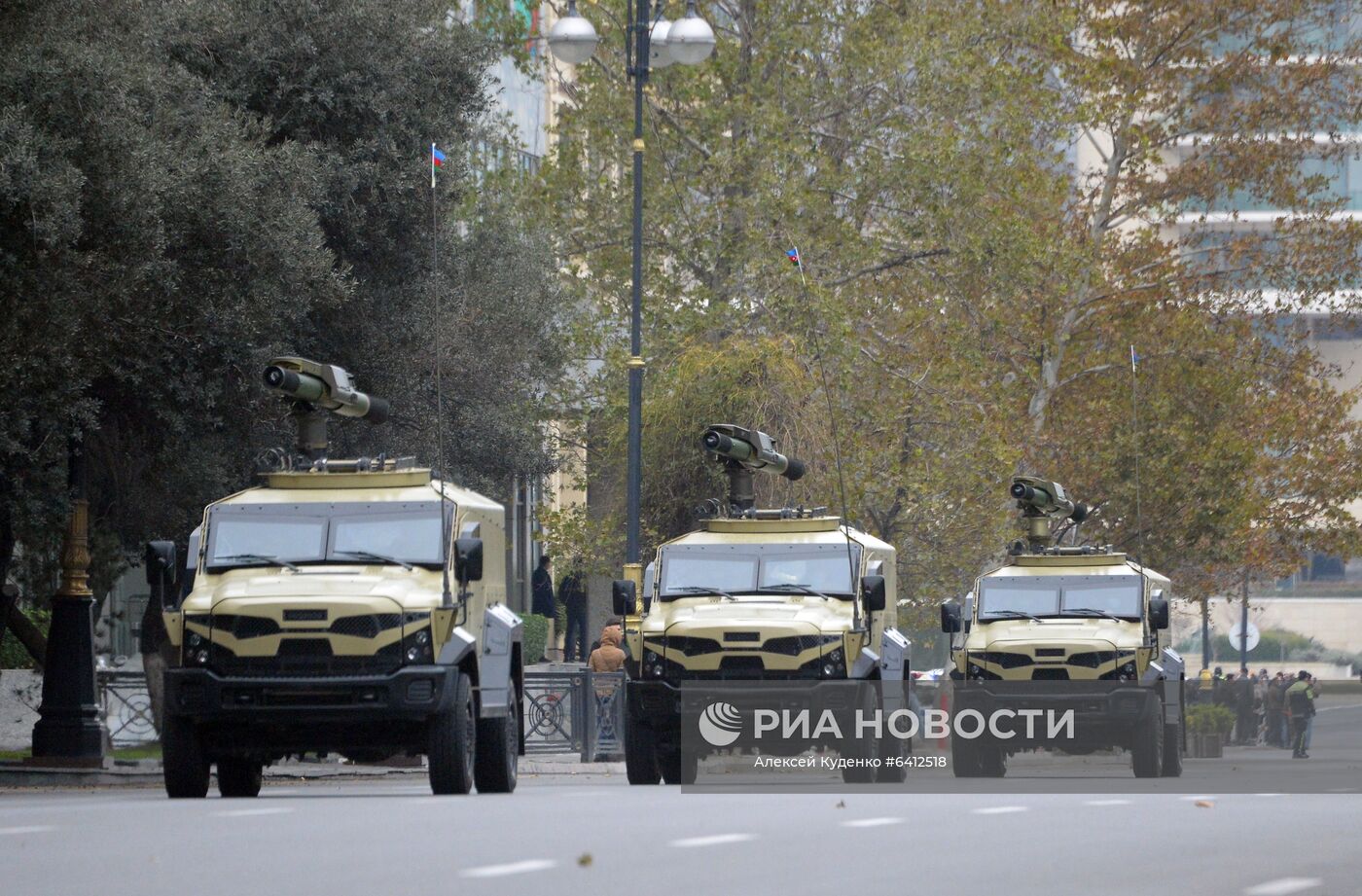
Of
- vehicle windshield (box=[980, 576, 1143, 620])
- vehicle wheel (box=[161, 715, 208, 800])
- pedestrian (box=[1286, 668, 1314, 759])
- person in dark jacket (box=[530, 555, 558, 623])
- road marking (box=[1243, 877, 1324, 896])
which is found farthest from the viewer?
person in dark jacket (box=[530, 555, 558, 623])

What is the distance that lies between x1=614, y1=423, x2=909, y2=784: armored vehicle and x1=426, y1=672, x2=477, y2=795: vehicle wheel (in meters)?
3.24

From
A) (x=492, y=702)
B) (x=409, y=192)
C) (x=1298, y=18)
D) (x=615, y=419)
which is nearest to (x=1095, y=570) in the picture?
(x=409, y=192)

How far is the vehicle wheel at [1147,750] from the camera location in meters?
24.9

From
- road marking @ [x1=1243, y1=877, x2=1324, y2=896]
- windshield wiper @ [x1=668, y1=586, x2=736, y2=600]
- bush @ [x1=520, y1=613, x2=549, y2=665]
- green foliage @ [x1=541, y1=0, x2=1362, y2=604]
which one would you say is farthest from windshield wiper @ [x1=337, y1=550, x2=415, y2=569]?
bush @ [x1=520, y1=613, x2=549, y2=665]

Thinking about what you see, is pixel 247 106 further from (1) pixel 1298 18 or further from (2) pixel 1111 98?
(1) pixel 1298 18

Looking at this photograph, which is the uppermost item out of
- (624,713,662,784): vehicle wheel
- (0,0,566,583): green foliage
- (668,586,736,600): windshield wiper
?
(0,0,566,583): green foliage

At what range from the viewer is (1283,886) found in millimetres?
10523

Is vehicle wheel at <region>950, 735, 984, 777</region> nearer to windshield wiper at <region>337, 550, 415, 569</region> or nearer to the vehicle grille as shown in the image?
windshield wiper at <region>337, 550, 415, 569</region>

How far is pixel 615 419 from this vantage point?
127 ft

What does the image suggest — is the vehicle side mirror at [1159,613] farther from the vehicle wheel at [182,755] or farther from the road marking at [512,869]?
the road marking at [512,869]

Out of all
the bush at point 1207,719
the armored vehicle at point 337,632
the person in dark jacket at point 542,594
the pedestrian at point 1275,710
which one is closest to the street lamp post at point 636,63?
the armored vehicle at point 337,632

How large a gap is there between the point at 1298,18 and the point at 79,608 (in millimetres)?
35202

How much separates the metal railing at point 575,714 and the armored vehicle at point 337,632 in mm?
11389

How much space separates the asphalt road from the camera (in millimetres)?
10008
